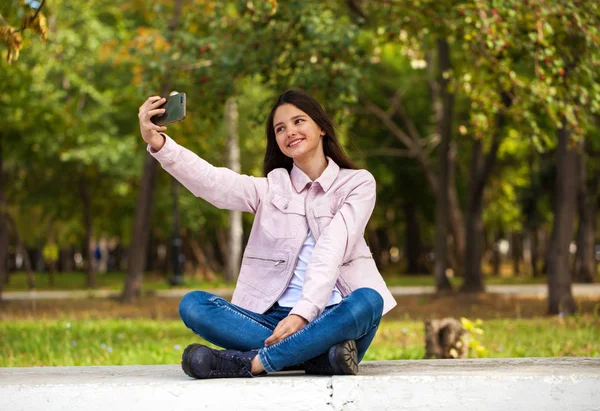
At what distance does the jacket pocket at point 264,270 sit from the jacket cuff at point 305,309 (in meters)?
0.31

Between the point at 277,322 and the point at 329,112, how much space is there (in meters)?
9.03

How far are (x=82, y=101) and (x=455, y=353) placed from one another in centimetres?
2023

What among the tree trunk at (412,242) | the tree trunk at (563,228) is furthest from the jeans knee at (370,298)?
the tree trunk at (412,242)

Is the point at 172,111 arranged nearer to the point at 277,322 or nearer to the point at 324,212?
the point at 324,212

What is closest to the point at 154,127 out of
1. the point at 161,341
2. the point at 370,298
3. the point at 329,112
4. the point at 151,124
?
the point at 151,124

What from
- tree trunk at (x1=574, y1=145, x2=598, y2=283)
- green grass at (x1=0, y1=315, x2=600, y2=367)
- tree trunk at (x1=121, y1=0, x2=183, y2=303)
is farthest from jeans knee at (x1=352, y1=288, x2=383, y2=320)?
tree trunk at (x1=574, y1=145, x2=598, y2=283)

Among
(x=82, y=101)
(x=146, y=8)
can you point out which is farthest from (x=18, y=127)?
(x=82, y=101)

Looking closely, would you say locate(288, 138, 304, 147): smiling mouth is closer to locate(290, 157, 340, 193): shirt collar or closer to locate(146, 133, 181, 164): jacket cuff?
locate(290, 157, 340, 193): shirt collar

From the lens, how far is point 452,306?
1689 cm

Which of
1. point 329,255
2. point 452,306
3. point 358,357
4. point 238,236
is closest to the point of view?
point 329,255

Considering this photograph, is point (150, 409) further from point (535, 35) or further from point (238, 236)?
point (238, 236)

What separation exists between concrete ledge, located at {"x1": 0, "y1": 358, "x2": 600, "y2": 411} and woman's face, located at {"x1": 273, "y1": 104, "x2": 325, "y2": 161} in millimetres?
1292

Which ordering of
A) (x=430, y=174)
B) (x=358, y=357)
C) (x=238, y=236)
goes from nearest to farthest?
(x=358, y=357) < (x=430, y=174) < (x=238, y=236)

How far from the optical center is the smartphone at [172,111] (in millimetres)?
4465
